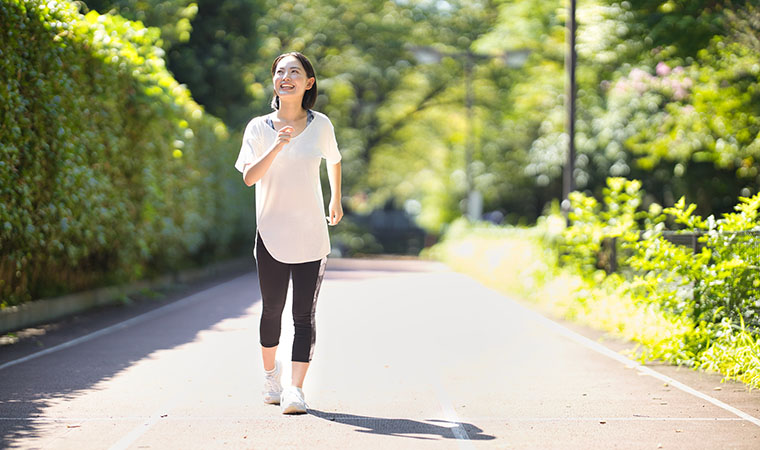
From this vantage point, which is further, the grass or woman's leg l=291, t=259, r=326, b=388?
the grass

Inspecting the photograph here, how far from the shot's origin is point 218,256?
89.1 feet

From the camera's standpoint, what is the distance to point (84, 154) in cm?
1342

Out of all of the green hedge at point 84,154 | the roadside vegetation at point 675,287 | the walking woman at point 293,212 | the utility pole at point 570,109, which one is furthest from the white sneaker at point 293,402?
the utility pole at point 570,109

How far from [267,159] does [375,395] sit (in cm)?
220

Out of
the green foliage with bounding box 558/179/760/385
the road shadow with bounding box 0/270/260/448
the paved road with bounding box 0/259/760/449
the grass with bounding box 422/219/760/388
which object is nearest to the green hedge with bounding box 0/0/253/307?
the road shadow with bounding box 0/270/260/448

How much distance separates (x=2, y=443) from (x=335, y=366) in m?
3.84

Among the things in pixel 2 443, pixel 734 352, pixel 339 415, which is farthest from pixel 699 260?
pixel 2 443

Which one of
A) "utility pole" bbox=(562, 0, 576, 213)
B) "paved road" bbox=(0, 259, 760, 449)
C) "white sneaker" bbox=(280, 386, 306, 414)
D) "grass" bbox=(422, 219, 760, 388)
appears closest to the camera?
"paved road" bbox=(0, 259, 760, 449)

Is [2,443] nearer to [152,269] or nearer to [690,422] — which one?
[690,422]

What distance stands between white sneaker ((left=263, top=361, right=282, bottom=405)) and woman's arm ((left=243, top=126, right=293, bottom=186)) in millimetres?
1406

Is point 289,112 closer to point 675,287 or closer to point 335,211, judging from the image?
point 335,211

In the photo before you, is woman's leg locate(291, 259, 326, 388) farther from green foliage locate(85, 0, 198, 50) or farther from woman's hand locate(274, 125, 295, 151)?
green foliage locate(85, 0, 198, 50)

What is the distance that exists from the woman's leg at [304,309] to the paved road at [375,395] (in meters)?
0.36

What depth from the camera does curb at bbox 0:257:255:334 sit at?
12.3 m
